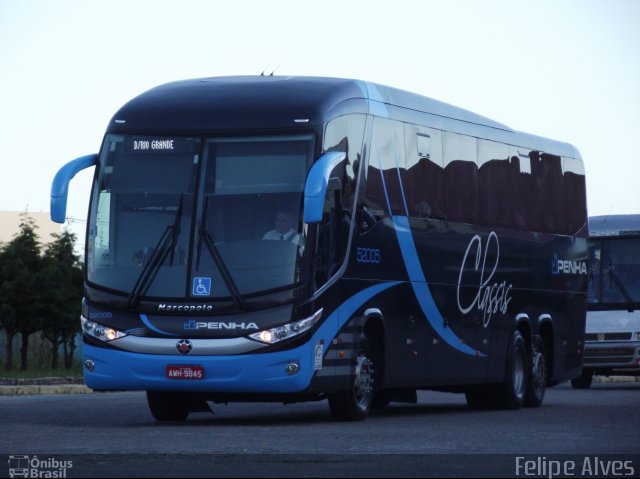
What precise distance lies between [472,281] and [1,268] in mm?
19845

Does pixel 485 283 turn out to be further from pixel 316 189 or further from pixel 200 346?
pixel 200 346

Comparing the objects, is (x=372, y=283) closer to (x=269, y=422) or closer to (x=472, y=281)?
(x=269, y=422)

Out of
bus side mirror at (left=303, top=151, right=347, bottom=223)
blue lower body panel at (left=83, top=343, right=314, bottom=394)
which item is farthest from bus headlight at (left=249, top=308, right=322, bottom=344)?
bus side mirror at (left=303, top=151, right=347, bottom=223)

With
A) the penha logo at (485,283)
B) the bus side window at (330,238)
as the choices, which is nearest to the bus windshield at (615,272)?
the penha logo at (485,283)

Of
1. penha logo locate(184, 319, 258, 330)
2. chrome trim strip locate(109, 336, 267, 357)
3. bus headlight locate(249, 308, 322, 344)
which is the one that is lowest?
chrome trim strip locate(109, 336, 267, 357)

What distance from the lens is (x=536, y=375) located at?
24.0 m

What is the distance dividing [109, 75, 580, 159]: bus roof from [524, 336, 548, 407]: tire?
19.7ft

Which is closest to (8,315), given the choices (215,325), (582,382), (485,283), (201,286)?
(582,382)

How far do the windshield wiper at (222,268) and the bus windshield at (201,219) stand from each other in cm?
1

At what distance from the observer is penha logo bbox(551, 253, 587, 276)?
24.6m

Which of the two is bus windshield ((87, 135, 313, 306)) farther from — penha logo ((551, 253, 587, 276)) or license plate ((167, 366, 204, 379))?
penha logo ((551, 253, 587, 276))

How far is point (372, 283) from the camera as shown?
18.4 m

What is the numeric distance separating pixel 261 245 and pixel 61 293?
2181 centimetres

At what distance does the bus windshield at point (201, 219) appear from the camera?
16.8 meters
